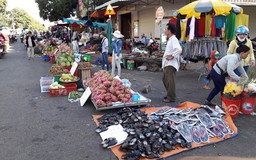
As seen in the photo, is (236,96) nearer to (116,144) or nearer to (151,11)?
(116,144)

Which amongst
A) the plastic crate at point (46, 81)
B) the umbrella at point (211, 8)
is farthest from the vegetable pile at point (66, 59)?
the umbrella at point (211, 8)

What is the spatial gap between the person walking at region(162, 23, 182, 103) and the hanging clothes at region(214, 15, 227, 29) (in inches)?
139

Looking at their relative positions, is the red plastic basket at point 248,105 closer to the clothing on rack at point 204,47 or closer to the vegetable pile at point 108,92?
the vegetable pile at point 108,92

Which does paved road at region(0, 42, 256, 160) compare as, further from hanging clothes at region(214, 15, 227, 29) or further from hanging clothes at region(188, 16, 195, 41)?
hanging clothes at region(214, 15, 227, 29)

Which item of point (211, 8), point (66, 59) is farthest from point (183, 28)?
point (66, 59)

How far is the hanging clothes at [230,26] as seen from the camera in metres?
8.76

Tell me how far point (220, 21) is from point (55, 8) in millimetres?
30475

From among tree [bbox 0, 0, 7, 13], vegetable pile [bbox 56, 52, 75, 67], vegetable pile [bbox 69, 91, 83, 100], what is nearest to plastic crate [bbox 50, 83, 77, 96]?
vegetable pile [bbox 69, 91, 83, 100]

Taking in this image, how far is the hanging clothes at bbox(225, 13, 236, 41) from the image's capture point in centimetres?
876

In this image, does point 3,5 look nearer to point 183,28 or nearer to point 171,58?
point 183,28

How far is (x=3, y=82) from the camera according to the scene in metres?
9.66

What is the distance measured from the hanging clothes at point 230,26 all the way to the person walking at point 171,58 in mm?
3777

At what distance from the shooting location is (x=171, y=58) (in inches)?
241

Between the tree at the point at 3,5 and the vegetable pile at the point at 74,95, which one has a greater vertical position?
the tree at the point at 3,5
